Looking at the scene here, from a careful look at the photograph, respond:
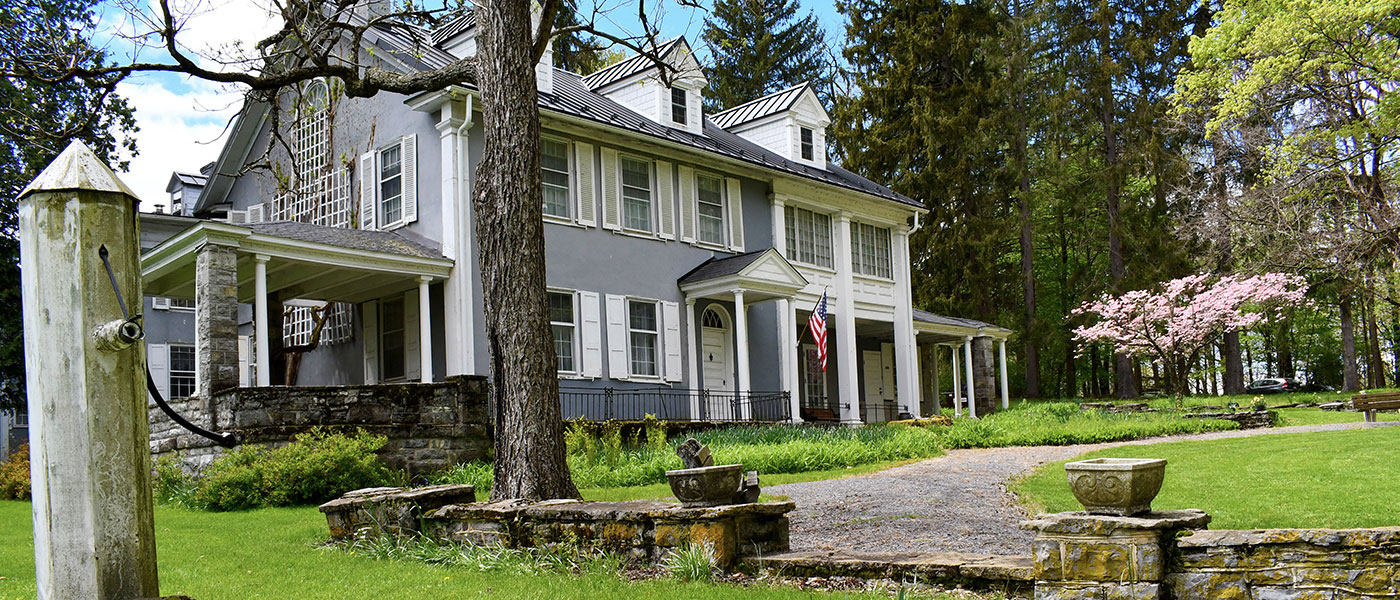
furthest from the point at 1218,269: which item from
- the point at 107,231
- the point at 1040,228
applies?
the point at 107,231

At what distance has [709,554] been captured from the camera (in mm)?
6363

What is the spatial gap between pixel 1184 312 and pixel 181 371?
23.8m

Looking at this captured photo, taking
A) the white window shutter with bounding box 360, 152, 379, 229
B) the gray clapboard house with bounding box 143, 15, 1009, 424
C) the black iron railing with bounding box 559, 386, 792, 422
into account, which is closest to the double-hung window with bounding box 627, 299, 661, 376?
the gray clapboard house with bounding box 143, 15, 1009, 424

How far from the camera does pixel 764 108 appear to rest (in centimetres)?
2469

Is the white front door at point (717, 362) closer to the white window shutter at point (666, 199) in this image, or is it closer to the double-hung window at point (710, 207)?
the double-hung window at point (710, 207)

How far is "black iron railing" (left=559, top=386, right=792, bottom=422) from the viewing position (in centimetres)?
1734

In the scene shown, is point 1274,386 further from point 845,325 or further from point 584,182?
point 584,182

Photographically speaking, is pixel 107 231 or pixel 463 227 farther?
pixel 463 227

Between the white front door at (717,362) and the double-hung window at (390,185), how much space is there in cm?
588

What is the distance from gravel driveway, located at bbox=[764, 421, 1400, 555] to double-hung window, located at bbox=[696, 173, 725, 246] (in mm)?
7218

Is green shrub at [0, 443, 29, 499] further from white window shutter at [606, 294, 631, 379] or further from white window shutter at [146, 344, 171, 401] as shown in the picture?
white window shutter at [606, 294, 631, 379]

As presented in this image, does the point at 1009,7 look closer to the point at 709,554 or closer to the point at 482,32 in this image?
the point at 482,32

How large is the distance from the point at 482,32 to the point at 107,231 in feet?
20.4

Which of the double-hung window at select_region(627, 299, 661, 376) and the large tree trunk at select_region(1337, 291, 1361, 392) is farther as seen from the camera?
the large tree trunk at select_region(1337, 291, 1361, 392)
